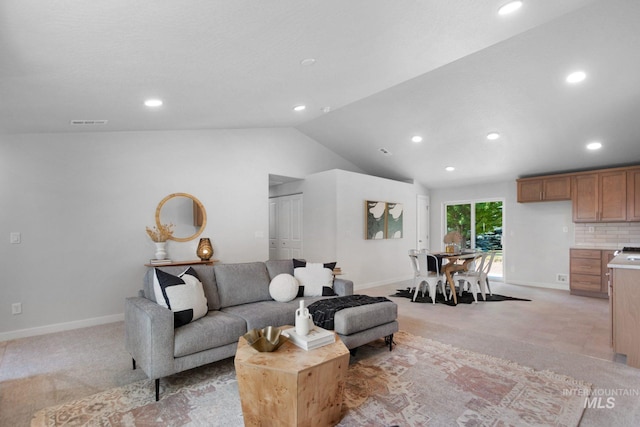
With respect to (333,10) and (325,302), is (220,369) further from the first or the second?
(333,10)

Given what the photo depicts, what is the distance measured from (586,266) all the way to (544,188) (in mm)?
1552

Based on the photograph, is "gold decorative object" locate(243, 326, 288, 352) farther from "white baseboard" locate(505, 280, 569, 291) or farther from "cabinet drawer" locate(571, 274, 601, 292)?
"white baseboard" locate(505, 280, 569, 291)

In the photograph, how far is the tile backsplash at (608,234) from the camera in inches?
221

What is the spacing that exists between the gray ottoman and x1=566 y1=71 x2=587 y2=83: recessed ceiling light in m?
3.30

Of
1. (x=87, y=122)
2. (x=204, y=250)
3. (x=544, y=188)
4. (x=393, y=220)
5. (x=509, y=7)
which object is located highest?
(x=509, y=7)

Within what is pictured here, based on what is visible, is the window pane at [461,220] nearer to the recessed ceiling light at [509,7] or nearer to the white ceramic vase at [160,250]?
the recessed ceiling light at [509,7]

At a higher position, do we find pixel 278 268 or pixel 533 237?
pixel 533 237

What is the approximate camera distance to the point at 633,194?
538cm

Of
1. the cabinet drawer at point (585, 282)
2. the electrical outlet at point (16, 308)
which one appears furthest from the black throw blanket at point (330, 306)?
the cabinet drawer at point (585, 282)

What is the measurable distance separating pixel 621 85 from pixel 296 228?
5.26 meters

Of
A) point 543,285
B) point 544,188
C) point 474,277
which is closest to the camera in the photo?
point 474,277

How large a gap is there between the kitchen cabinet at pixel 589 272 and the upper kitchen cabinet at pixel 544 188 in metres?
1.05

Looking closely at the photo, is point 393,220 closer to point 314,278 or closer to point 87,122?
point 314,278

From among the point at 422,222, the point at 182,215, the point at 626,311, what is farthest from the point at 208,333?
the point at 422,222
